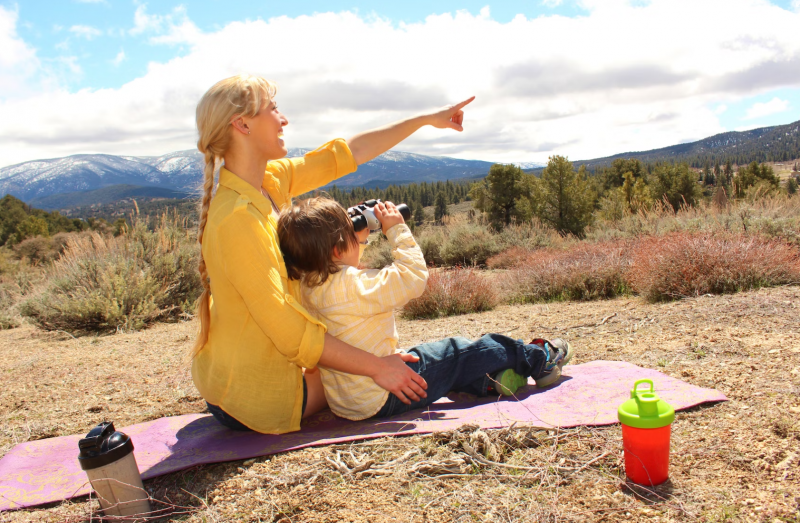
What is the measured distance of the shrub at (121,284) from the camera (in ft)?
19.4

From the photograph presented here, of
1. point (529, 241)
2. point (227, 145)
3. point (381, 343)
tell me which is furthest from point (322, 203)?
point (529, 241)

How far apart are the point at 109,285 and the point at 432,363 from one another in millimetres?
5289

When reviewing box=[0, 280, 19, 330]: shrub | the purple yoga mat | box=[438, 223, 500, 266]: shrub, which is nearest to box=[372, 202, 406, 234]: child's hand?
the purple yoga mat

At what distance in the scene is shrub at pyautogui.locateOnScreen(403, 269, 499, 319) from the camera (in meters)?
6.23

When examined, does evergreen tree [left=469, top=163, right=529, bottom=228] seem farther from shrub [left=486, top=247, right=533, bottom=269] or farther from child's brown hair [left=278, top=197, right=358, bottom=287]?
child's brown hair [left=278, top=197, right=358, bottom=287]

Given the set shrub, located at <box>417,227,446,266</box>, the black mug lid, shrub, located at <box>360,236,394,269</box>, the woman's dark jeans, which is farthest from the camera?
shrub, located at <box>417,227,446,266</box>

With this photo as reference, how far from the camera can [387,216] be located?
2266 mm

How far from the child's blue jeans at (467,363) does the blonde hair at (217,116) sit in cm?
99

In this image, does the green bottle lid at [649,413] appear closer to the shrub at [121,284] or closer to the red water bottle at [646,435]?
the red water bottle at [646,435]

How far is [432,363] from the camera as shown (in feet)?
7.70

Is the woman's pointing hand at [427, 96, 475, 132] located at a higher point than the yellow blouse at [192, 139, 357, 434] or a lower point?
higher

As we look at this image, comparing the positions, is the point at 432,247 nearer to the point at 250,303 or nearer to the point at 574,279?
the point at 574,279

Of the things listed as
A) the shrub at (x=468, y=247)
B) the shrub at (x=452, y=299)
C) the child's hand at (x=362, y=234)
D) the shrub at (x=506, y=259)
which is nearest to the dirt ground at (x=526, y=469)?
the child's hand at (x=362, y=234)

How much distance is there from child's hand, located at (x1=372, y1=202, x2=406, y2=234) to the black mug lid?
1315 millimetres
